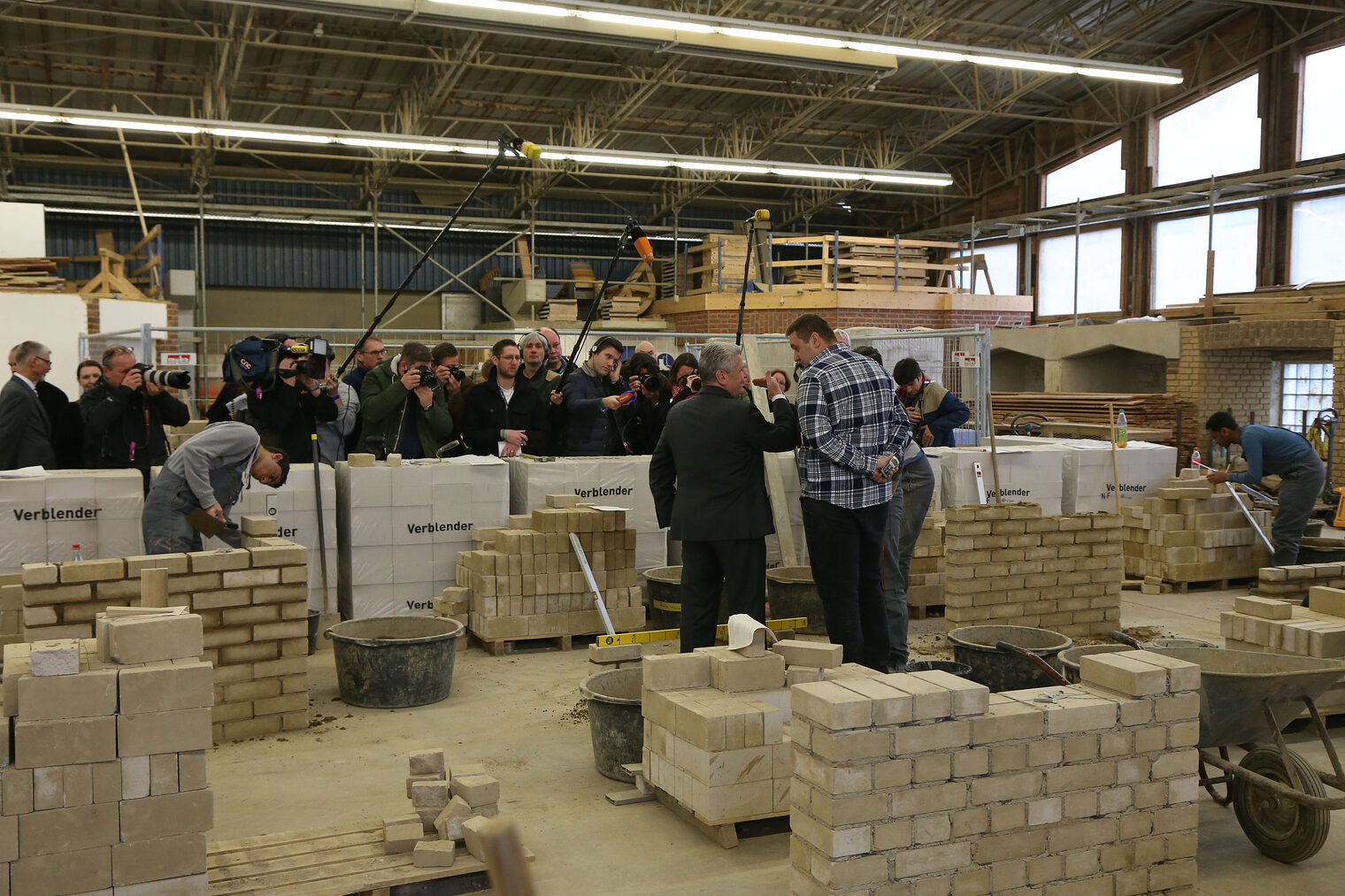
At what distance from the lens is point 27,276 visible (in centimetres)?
1606

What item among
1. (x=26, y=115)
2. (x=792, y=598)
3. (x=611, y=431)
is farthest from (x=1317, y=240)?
(x=26, y=115)

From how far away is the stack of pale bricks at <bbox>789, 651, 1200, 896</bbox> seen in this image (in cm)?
372

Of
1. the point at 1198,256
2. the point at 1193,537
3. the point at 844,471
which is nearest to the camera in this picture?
the point at 844,471

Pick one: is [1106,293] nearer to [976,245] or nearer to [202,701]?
[976,245]

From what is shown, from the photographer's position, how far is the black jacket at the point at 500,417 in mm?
9078

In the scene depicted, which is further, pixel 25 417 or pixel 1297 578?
pixel 25 417

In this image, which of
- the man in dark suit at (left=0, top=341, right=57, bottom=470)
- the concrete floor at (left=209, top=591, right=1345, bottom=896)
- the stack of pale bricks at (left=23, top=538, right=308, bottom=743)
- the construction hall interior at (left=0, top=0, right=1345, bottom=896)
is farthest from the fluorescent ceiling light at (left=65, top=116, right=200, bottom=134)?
the stack of pale bricks at (left=23, top=538, right=308, bottom=743)

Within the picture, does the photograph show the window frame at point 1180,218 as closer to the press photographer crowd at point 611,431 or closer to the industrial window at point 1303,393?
the industrial window at point 1303,393

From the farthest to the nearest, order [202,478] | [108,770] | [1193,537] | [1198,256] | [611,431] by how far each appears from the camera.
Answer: [1198,256] < [1193,537] < [611,431] < [202,478] < [108,770]

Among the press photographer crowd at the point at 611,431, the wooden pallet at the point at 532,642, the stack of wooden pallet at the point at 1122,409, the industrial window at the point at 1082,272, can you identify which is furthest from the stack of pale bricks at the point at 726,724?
the industrial window at the point at 1082,272

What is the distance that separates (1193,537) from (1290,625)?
509cm

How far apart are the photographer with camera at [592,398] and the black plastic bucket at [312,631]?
8.22 ft

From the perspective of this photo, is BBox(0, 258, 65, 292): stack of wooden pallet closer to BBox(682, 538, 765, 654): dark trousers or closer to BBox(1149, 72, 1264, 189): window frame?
BBox(682, 538, 765, 654): dark trousers

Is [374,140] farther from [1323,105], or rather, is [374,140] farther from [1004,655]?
[1323,105]
